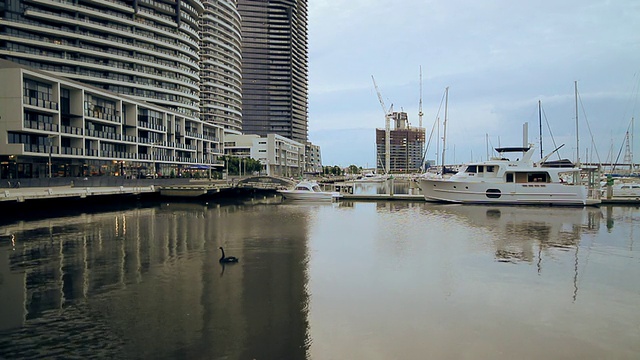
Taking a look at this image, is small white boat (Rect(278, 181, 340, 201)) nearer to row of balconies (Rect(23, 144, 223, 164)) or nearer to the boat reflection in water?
the boat reflection in water

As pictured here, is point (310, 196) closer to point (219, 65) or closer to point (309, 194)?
point (309, 194)

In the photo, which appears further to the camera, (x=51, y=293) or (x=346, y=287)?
(x=346, y=287)

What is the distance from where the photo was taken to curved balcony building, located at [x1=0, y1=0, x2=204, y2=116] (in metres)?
74.1

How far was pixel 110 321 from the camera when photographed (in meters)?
12.8

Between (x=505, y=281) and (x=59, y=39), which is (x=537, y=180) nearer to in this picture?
(x=505, y=281)

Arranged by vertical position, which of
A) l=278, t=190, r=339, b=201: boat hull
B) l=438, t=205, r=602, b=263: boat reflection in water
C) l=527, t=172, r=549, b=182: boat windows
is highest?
l=527, t=172, r=549, b=182: boat windows

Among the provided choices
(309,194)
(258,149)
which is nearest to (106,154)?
(309,194)

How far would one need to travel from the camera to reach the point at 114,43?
83812 mm

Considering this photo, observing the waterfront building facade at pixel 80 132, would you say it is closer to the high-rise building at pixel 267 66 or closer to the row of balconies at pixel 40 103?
the row of balconies at pixel 40 103

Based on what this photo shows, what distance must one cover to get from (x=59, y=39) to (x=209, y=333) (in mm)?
88960

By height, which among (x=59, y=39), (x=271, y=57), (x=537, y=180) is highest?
(x=271, y=57)

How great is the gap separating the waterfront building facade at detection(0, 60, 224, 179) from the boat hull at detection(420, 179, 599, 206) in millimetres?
55199

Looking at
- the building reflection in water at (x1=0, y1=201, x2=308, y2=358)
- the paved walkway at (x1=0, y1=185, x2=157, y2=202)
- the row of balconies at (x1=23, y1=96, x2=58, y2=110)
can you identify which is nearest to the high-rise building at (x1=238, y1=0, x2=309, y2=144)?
the row of balconies at (x1=23, y1=96, x2=58, y2=110)

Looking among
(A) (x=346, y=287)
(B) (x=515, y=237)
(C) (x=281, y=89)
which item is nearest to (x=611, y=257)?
(B) (x=515, y=237)
